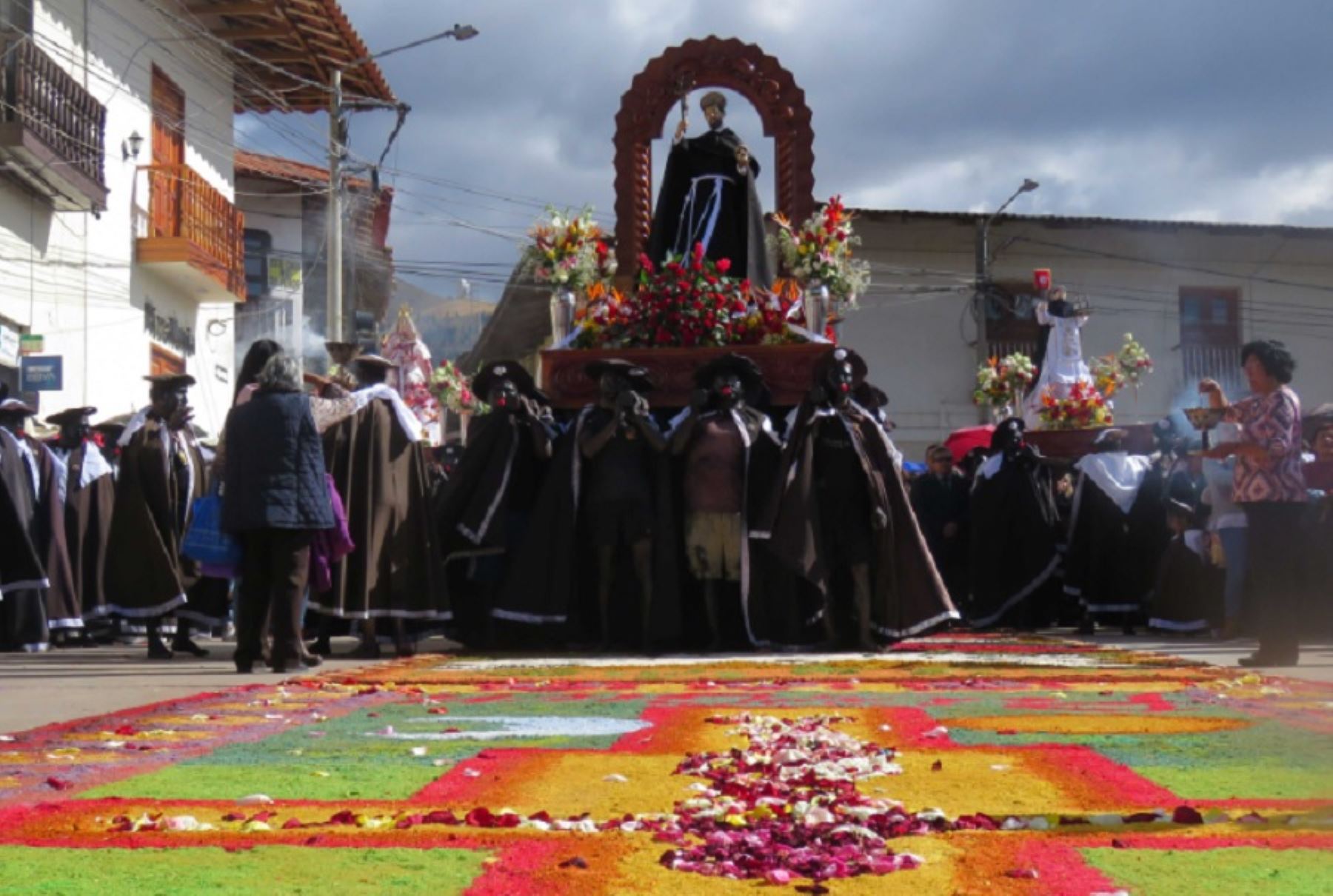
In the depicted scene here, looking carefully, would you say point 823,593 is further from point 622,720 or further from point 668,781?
point 668,781

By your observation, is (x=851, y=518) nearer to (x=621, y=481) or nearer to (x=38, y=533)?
(x=621, y=481)

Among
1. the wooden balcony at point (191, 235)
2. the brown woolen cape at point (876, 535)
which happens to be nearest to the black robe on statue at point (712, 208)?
the brown woolen cape at point (876, 535)

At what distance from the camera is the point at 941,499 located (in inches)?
725

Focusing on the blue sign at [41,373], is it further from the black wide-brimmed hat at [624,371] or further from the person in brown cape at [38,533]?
the black wide-brimmed hat at [624,371]

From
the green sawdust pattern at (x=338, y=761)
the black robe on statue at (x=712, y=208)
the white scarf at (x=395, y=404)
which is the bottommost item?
the green sawdust pattern at (x=338, y=761)

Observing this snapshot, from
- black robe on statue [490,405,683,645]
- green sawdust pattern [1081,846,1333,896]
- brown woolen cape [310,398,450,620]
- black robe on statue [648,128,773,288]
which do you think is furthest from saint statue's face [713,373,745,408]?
green sawdust pattern [1081,846,1333,896]

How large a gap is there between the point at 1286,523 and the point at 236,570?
590 cm

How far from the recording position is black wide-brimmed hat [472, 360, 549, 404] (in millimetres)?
13297

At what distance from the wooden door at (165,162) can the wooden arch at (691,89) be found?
42.8 feet

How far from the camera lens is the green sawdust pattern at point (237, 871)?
3.85 m

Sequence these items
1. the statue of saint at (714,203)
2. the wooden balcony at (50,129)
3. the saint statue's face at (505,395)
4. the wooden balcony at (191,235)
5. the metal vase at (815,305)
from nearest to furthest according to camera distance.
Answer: the saint statue's face at (505,395), the metal vase at (815,305), the statue of saint at (714,203), the wooden balcony at (50,129), the wooden balcony at (191,235)

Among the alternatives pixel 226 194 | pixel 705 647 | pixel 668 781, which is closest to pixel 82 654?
pixel 705 647

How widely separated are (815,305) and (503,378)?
2894 mm

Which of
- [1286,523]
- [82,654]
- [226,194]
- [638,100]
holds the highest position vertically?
[226,194]
